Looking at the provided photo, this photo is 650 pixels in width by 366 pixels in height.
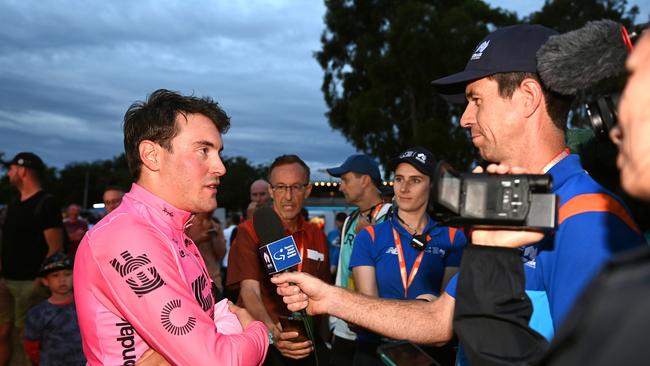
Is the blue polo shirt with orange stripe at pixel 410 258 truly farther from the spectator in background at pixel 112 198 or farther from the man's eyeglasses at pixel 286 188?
the spectator in background at pixel 112 198

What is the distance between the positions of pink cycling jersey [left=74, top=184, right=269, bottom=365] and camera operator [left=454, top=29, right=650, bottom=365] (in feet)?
3.71

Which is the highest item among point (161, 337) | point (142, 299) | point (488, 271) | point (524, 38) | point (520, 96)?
point (524, 38)

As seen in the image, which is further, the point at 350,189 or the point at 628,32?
the point at 350,189

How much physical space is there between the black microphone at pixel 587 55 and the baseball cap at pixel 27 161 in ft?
22.9

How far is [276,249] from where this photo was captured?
3076 mm

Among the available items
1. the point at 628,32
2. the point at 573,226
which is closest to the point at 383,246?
the point at 573,226

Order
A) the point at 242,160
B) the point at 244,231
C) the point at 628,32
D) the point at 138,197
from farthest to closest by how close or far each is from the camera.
Result: the point at 242,160 → the point at 244,231 → the point at 138,197 → the point at 628,32

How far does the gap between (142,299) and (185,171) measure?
0.77 metres

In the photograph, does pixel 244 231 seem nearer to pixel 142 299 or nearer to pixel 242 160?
pixel 142 299

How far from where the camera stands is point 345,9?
32938 millimetres

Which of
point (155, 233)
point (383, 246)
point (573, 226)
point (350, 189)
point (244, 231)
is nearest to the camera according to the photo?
point (573, 226)

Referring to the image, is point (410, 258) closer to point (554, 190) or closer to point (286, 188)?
point (286, 188)

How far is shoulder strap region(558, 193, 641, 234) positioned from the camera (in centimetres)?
185

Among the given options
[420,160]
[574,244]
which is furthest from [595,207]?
[420,160]
